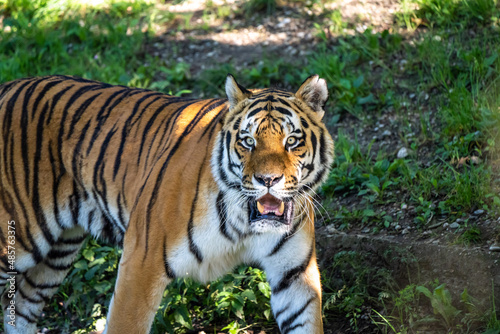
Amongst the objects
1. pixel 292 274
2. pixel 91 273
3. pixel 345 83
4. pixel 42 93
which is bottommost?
pixel 91 273

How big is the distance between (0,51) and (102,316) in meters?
3.38

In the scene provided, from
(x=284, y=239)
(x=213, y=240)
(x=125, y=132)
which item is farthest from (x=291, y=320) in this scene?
(x=125, y=132)

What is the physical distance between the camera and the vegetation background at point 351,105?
3410 millimetres

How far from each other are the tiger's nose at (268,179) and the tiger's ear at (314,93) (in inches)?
18.9

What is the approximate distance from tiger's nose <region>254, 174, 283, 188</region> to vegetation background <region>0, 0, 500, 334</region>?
3.61ft

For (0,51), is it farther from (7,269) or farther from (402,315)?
(402,315)

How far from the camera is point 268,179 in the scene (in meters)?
2.46

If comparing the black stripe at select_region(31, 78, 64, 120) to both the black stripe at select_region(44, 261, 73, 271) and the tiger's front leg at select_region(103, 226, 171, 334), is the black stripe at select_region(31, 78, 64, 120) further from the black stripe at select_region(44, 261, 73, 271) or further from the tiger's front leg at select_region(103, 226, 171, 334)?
the tiger's front leg at select_region(103, 226, 171, 334)

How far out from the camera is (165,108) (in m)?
3.32

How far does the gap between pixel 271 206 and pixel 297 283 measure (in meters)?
0.44

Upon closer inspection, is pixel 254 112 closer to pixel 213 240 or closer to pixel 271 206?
pixel 271 206

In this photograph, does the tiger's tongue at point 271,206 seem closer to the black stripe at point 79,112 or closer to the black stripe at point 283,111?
the black stripe at point 283,111

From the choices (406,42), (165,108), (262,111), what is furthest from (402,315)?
(406,42)

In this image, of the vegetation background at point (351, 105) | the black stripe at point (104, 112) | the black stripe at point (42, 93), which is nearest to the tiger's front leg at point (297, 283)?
the vegetation background at point (351, 105)
